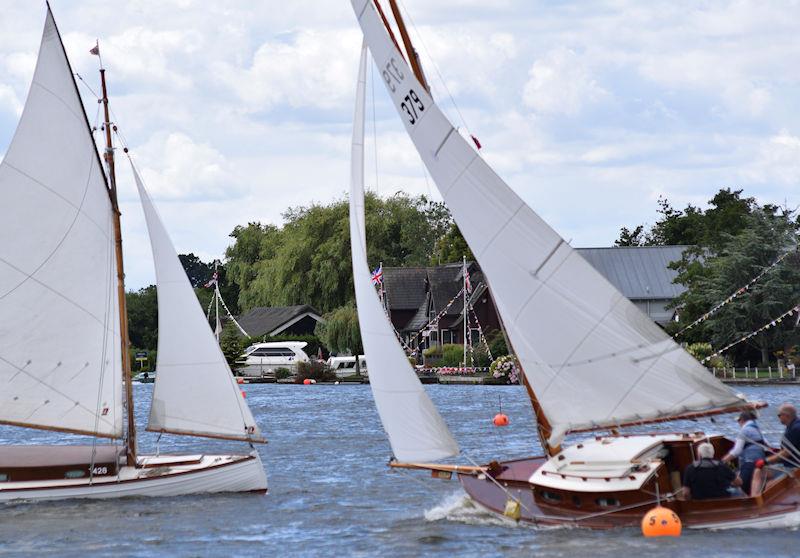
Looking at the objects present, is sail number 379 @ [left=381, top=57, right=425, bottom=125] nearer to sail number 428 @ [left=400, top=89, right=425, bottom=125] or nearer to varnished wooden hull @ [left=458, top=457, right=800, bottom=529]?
sail number 428 @ [left=400, top=89, right=425, bottom=125]

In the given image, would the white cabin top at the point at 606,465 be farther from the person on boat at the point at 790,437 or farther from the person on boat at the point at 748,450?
the person on boat at the point at 790,437

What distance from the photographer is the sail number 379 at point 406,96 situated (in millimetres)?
23016

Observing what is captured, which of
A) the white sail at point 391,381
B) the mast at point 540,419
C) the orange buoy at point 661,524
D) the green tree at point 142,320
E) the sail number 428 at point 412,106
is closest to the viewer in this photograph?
the orange buoy at point 661,524

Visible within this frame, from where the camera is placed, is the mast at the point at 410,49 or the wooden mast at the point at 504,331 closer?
the wooden mast at the point at 504,331

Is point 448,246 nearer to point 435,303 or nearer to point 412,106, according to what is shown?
point 435,303

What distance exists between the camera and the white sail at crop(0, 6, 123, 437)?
3005 cm

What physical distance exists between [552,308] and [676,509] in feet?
12.2

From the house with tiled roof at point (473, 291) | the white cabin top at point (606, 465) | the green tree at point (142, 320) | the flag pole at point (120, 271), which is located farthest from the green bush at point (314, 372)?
the white cabin top at point (606, 465)

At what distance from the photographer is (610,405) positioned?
22391mm

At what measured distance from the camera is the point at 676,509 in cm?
2158

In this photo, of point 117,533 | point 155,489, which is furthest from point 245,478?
point 117,533

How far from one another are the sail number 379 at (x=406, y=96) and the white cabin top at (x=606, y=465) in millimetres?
6164

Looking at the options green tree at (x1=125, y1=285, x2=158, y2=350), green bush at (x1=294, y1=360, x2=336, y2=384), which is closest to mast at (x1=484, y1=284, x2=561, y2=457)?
green bush at (x1=294, y1=360, x2=336, y2=384)

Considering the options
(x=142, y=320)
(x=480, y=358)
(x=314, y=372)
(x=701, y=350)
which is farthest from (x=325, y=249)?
(x=701, y=350)
